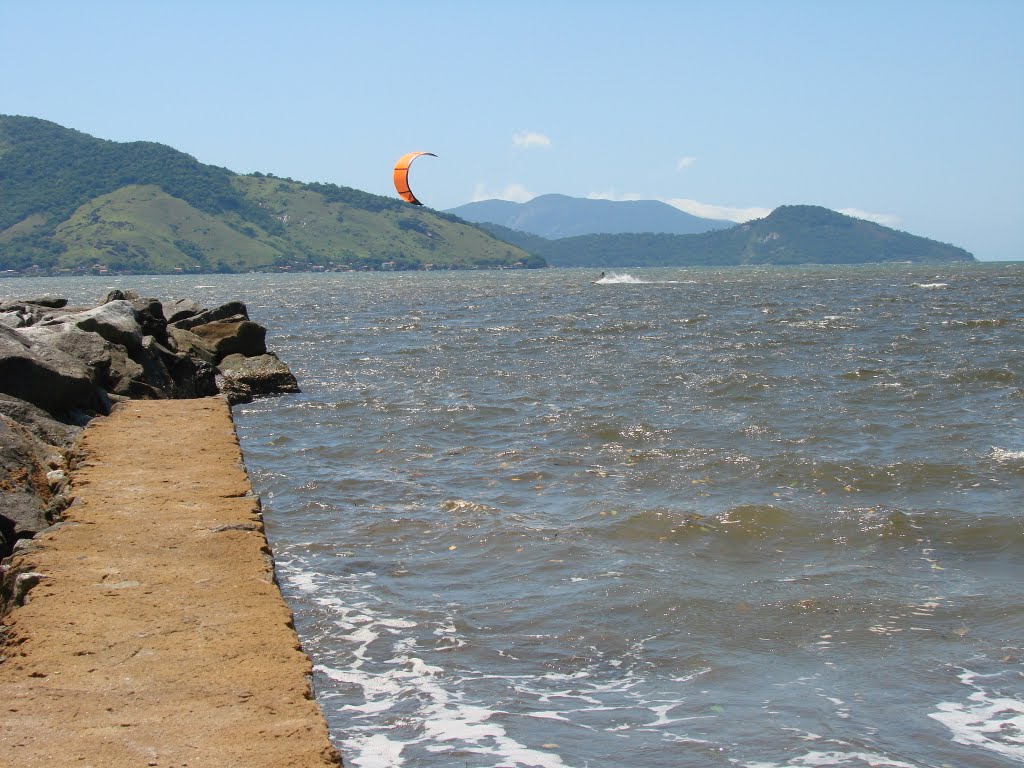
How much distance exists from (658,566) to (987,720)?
3.64 metres

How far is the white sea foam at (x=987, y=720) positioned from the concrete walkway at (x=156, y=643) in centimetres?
382

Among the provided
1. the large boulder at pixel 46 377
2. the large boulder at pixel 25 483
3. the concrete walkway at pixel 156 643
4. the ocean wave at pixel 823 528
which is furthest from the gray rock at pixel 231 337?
the concrete walkway at pixel 156 643

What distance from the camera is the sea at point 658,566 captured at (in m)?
6.39

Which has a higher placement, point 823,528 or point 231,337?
point 231,337

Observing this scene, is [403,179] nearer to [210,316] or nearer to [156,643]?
[210,316]

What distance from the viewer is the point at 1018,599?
8.79 meters

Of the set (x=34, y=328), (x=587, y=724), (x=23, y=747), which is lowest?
(x=587, y=724)

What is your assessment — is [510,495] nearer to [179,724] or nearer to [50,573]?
[50,573]

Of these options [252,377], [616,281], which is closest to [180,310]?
[252,377]

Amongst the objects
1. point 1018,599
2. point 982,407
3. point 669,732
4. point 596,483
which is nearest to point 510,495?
point 596,483

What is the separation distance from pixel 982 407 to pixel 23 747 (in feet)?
57.9

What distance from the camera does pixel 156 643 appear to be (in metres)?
5.77

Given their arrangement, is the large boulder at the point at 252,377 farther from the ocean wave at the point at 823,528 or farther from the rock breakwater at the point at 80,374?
the ocean wave at the point at 823,528

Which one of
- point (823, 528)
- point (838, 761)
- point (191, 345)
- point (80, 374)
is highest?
point (80, 374)
